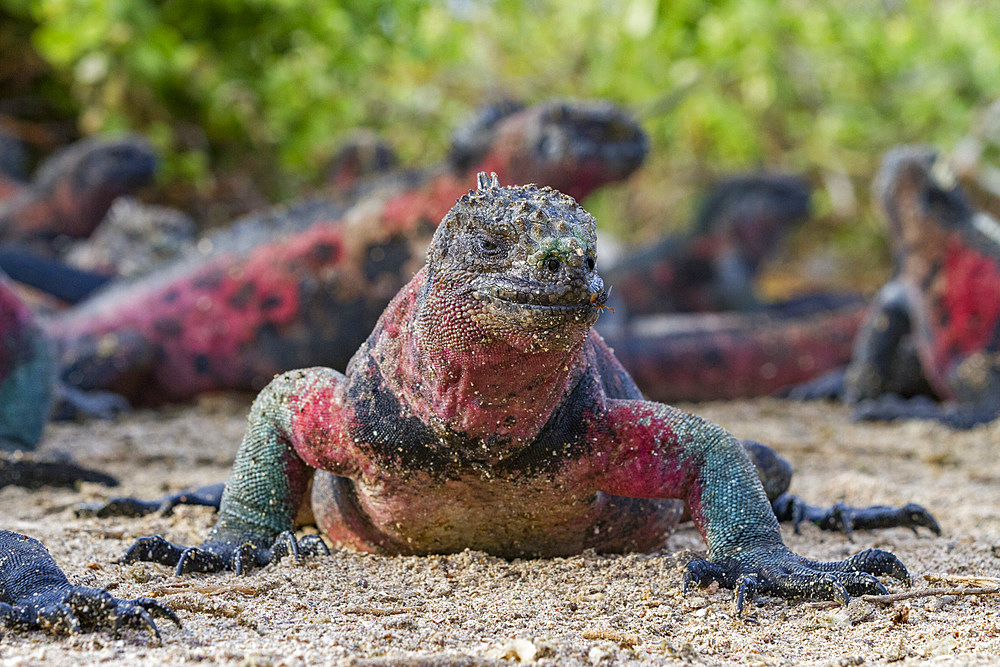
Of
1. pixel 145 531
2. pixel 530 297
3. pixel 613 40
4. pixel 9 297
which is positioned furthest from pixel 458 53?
pixel 530 297

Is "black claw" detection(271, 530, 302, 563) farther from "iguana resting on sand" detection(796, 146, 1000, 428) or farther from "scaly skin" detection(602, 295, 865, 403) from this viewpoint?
"iguana resting on sand" detection(796, 146, 1000, 428)

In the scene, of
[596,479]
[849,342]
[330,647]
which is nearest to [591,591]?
[596,479]

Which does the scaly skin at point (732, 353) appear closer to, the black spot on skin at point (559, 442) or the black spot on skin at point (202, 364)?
the black spot on skin at point (202, 364)

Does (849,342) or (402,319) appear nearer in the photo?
(402,319)

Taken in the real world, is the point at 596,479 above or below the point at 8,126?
below

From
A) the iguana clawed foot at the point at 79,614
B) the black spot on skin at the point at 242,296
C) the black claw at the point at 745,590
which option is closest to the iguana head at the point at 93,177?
the black spot on skin at the point at 242,296

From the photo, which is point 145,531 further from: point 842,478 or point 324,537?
point 842,478

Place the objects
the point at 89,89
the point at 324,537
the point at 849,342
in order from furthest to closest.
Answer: the point at 89,89
the point at 849,342
the point at 324,537

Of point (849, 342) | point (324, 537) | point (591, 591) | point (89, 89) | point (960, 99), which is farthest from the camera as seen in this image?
point (960, 99)

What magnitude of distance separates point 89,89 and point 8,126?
5.10 ft

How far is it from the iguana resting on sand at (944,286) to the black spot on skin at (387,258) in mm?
2512

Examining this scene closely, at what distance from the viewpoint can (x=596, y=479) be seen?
102 inches

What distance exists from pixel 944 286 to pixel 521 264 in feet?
14.1

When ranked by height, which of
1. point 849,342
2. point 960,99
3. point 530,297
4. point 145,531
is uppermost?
point 960,99
